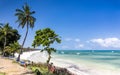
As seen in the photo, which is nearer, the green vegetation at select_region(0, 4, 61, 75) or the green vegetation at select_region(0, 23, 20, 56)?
the green vegetation at select_region(0, 4, 61, 75)

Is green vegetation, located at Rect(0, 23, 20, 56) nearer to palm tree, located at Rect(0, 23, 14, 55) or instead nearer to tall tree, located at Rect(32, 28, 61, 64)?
palm tree, located at Rect(0, 23, 14, 55)

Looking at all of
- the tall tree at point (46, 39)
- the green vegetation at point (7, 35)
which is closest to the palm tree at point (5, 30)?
the green vegetation at point (7, 35)

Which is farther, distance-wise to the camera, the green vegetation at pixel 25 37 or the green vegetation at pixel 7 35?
the green vegetation at pixel 7 35

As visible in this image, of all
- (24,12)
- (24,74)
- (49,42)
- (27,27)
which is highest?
(24,12)

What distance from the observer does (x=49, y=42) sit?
37719 mm

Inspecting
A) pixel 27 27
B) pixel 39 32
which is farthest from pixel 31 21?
pixel 39 32

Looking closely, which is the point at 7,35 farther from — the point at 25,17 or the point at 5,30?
the point at 25,17

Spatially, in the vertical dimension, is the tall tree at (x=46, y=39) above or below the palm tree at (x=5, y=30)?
below

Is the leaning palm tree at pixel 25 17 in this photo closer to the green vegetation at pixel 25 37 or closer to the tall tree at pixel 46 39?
the green vegetation at pixel 25 37

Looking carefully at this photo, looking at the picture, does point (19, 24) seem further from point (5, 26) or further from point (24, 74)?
point (24, 74)

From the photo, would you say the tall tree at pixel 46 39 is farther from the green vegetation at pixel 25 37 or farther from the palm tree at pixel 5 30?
the palm tree at pixel 5 30

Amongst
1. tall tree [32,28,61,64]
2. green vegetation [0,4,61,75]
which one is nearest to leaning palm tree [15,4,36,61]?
green vegetation [0,4,61,75]

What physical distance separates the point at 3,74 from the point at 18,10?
28.4 meters

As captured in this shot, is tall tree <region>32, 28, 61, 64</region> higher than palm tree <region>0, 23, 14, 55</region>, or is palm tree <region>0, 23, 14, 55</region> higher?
palm tree <region>0, 23, 14, 55</region>
